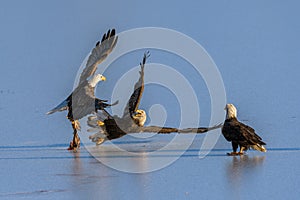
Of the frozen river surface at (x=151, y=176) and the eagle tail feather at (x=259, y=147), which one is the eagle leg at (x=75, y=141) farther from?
the eagle tail feather at (x=259, y=147)

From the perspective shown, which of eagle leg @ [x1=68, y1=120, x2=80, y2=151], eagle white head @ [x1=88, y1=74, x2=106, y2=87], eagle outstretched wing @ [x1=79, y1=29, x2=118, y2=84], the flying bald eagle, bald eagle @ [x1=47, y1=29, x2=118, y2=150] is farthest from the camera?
eagle outstretched wing @ [x1=79, y1=29, x2=118, y2=84]

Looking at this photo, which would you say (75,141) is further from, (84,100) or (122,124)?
(122,124)

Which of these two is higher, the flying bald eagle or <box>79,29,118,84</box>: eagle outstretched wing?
<box>79,29,118,84</box>: eagle outstretched wing

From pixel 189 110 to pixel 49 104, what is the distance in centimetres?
259

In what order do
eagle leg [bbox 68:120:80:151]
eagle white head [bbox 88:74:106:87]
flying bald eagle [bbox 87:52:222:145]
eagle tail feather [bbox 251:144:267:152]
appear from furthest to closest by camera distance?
eagle white head [bbox 88:74:106:87] → flying bald eagle [bbox 87:52:222:145] → eagle leg [bbox 68:120:80:151] → eagle tail feather [bbox 251:144:267:152]

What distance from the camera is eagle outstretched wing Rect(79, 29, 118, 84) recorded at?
1144cm

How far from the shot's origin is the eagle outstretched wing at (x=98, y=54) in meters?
11.4

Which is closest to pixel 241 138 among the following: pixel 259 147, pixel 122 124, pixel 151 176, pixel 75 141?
pixel 259 147

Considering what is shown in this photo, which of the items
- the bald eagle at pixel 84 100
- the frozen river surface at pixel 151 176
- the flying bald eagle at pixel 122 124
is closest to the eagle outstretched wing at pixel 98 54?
the bald eagle at pixel 84 100

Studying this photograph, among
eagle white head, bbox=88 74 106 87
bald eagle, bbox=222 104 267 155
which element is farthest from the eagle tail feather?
eagle white head, bbox=88 74 106 87

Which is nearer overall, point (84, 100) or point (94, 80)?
point (84, 100)

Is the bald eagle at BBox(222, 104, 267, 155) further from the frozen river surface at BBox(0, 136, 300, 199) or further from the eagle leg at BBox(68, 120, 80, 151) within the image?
the eagle leg at BBox(68, 120, 80, 151)

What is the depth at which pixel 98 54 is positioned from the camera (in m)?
11.6

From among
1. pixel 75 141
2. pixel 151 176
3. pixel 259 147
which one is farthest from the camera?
pixel 75 141
